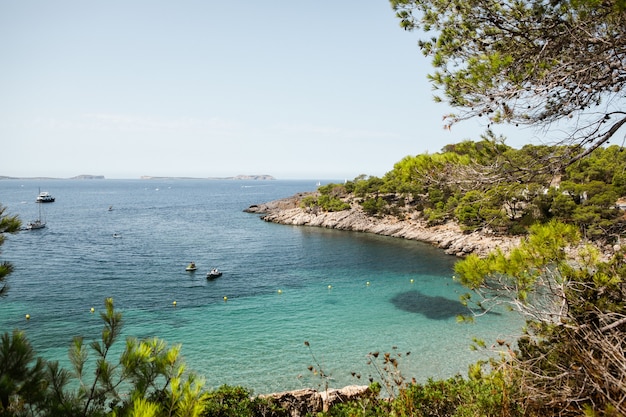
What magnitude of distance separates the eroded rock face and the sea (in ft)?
2.89

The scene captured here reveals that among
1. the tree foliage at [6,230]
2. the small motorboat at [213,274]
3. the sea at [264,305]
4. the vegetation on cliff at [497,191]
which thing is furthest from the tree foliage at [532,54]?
the small motorboat at [213,274]

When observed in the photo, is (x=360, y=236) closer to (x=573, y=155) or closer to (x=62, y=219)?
(x=573, y=155)

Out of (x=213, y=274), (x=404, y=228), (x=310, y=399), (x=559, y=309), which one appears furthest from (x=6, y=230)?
(x=404, y=228)

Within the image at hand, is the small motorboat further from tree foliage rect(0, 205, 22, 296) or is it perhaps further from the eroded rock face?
tree foliage rect(0, 205, 22, 296)

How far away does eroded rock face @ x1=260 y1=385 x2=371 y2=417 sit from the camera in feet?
23.7

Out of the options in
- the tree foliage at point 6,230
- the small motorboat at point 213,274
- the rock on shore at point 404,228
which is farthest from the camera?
the rock on shore at point 404,228

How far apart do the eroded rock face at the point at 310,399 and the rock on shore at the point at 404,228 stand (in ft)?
81.2

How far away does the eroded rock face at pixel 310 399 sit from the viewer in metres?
7.22

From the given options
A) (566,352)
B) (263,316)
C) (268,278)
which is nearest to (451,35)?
(566,352)

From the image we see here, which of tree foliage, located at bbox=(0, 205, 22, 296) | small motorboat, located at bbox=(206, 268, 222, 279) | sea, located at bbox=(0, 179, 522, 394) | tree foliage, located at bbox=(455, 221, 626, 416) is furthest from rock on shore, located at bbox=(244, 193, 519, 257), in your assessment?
tree foliage, located at bbox=(0, 205, 22, 296)

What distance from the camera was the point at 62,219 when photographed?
Result: 60.8m

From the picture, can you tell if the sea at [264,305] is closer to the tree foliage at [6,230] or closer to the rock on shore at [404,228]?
the tree foliage at [6,230]

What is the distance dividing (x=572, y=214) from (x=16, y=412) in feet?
111

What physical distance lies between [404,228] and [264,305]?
1028 inches
